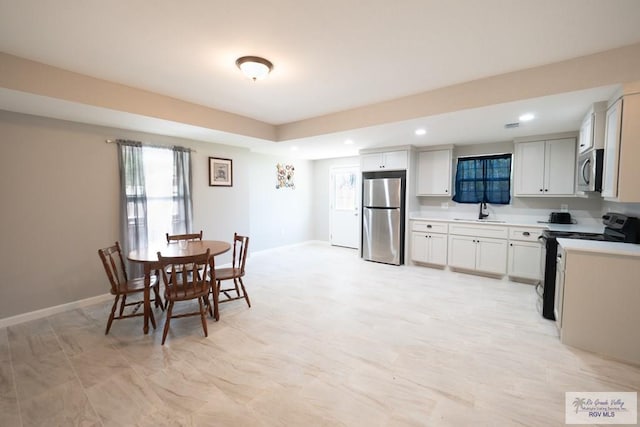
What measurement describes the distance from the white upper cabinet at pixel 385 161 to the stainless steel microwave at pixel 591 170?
96.9 inches

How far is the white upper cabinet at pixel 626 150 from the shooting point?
2.31m

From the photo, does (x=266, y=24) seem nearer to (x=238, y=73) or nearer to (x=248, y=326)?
(x=238, y=73)

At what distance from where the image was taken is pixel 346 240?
6930 mm

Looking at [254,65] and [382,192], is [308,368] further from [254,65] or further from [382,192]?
[382,192]

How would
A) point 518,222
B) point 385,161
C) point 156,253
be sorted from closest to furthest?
1. point 156,253
2. point 518,222
3. point 385,161

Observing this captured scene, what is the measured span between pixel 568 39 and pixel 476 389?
9.13 ft

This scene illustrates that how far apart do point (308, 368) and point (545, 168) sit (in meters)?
4.51

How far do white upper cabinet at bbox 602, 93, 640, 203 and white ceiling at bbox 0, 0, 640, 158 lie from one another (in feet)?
0.75

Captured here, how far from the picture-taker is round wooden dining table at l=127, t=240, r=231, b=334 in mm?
2723

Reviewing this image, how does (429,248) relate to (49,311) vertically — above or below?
above

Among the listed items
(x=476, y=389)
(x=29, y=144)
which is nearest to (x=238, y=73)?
(x=29, y=144)

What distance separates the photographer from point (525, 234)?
411 cm

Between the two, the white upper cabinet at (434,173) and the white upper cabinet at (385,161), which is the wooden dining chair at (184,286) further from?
the white upper cabinet at (434,173)

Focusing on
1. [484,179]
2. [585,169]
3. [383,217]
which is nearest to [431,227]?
[383,217]
